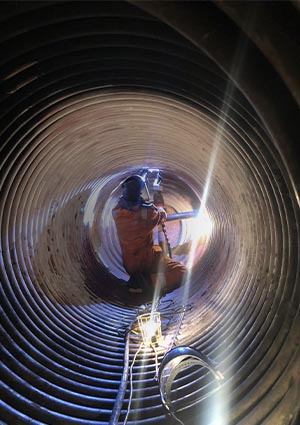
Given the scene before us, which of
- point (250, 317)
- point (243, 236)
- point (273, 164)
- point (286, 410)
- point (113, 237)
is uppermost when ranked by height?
point (113, 237)

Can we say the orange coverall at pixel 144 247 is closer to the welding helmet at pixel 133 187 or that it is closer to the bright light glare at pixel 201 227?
the welding helmet at pixel 133 187

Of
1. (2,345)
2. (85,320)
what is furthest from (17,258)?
(85,320)

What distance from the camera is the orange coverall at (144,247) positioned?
5.18 m

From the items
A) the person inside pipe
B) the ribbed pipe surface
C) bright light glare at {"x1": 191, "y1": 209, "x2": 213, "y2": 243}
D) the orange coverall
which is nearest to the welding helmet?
the person inside pipe

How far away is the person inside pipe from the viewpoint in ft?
16.7

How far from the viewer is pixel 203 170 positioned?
411 cm

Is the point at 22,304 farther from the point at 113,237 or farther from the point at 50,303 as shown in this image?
the point at 113,237

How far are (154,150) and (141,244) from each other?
1554mm

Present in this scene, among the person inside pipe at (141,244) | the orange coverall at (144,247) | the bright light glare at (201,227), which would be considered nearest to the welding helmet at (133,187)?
the person inside pipe at (141,244)

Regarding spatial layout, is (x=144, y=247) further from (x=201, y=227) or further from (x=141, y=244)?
(x=201, y=227)

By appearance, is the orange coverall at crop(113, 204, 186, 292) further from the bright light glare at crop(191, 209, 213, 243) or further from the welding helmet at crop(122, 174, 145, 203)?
the bright light glare at crop(191, 209, 213, 243)

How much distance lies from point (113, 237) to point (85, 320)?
3.05 metres

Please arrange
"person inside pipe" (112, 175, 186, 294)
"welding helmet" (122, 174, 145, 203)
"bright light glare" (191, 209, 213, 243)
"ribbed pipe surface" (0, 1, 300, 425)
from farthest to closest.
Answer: "bright light glare" (191, 209, 213, 243)
"person inside pipe" (112, 175, 186, 294)
"welding helmet" (122, 174, 145, 203)
"ribbed pipe surface" (0, 1, 300, 425)

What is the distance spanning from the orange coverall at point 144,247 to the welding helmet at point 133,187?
194 millimetres
